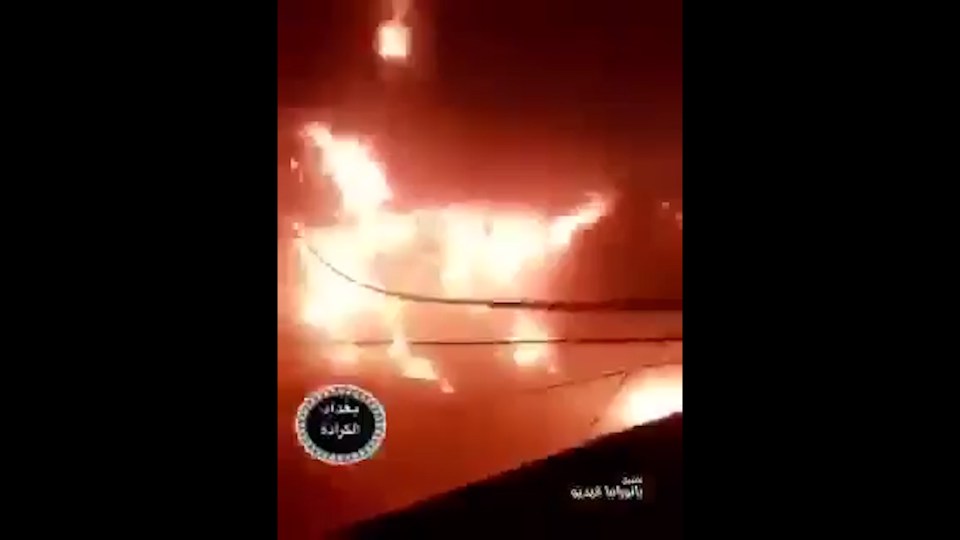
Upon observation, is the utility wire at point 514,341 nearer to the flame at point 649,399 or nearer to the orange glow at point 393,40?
the flame at point 649,399

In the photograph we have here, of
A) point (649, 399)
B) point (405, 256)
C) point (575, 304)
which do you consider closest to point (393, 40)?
point (405, 256)

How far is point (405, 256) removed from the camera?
180 cm

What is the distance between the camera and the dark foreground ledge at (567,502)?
5.89 ft

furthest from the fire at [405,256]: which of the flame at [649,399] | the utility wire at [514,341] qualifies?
the flame at [649,399]

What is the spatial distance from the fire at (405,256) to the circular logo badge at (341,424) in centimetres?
5

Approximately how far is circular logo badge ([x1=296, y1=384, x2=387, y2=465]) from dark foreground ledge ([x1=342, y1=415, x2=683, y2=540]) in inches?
4.2

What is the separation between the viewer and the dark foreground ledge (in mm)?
1794
